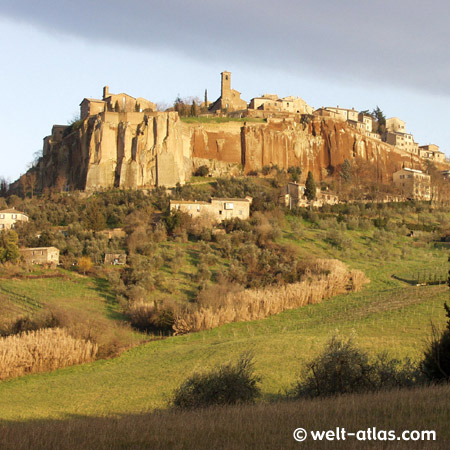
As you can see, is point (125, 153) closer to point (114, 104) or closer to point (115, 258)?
point (114, 104)

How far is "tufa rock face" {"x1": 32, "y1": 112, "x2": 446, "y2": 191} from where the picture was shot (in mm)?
54031

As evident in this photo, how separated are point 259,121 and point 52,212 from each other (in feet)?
88.9

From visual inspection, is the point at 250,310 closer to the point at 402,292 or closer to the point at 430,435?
the point at 402,292

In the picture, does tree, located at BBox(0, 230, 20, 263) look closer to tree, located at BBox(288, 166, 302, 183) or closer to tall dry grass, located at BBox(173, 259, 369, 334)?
tall dry grass, located at BBox(173, 259, 369, 334)

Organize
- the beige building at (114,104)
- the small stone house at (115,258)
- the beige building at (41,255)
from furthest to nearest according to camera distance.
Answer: the beige building at (114,104) < the beige building at (41,255) < the small stone house at (115,258)

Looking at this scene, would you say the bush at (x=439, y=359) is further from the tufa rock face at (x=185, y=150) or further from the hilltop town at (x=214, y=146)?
the tufa rock face at (x=185, y=150)

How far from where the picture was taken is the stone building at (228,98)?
2837 inches

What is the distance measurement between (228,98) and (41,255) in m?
41.7

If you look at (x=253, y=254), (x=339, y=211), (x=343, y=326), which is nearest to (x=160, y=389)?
(x=343, y=326)

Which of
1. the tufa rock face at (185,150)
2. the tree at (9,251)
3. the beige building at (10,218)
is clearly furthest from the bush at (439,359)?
the tufa rock face at (185,150)

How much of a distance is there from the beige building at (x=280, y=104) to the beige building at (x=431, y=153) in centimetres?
1567

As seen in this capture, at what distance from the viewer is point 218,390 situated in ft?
41.1

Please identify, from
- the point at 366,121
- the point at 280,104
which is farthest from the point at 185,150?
the point at 366,121

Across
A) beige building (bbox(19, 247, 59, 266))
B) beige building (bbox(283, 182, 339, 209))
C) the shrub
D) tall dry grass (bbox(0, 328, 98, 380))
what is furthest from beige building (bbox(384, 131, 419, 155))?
tall dry grass (bbox(0, 328, 98, 380))
